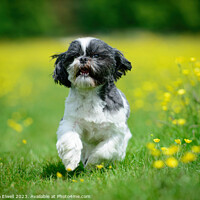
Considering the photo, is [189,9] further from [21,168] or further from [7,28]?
[21,168]

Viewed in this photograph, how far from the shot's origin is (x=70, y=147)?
128 inches

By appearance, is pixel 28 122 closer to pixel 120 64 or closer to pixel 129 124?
pixel 129 124

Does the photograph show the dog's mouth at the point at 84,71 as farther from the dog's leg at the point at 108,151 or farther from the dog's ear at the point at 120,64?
the dog's leg at the point at 108,151

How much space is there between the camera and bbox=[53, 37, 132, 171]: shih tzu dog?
331 cm

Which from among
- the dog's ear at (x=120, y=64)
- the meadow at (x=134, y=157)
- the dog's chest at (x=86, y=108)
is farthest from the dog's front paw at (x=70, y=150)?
the dog's ear at (x=120, y=64)

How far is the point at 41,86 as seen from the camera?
11.8m

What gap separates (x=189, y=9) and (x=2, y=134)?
33457 mm

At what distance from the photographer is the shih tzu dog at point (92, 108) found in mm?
3307

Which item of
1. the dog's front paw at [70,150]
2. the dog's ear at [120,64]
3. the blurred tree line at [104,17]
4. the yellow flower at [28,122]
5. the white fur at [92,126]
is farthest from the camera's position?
the blurred tree line at [104,17]

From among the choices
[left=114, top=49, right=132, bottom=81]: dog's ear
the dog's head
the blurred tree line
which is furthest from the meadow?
the blurred tree line

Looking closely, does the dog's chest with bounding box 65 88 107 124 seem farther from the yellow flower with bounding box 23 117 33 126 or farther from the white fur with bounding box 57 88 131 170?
the yellow flower with bounding box 23 117 33 126

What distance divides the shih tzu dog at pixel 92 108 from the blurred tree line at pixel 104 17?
102 feet

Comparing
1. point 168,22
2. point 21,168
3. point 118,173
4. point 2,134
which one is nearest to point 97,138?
point 118,173

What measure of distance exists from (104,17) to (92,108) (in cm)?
3612
